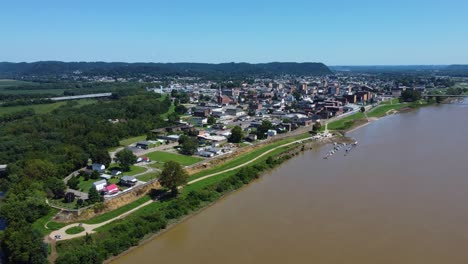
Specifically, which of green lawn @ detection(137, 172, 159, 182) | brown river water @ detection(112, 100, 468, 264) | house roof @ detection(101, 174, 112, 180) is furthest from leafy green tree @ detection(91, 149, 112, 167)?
brown river water @ detection(112, 100, 468, 264)

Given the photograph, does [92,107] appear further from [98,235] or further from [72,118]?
[98,235]

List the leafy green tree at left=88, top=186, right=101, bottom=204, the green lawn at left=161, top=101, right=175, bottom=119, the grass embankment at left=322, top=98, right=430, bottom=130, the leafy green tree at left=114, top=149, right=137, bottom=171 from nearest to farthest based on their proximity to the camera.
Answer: the leafy green tree at left=88, top=186, right=101, bottom=204, the leafy green tree at left=114, top=149, right=137, bottom=171, the grass embankment at left=322, top=98, right=430, bottom=130, the green lawn at left=161, top=101, right=175, bottom=119

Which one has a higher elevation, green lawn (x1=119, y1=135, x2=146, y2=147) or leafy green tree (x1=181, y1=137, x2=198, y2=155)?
leafy green tree (x1=181, y1=137, x2=198, y2=155)

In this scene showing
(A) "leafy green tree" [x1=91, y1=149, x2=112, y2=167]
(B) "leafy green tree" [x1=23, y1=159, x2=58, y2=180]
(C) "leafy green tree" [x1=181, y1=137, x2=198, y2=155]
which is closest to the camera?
(B) "leafy green tree" [x1=23, y1=159, x2=58, y2=180]

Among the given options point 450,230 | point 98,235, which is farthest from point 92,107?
point 450,230

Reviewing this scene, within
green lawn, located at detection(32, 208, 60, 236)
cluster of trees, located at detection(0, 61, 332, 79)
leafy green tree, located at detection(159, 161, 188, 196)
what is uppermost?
cluster of trees, located at detection(0, 61, 332, 79)

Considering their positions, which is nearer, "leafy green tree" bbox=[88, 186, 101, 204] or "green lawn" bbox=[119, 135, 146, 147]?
"leafy green tree" bbox=[88, 186, 101, 204]

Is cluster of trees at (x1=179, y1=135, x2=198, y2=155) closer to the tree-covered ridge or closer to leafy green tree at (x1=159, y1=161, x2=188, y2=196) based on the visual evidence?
the tree-covered ridge

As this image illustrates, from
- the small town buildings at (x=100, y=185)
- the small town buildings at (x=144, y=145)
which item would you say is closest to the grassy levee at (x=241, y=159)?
the small town buildings at (x=100, y=185)
